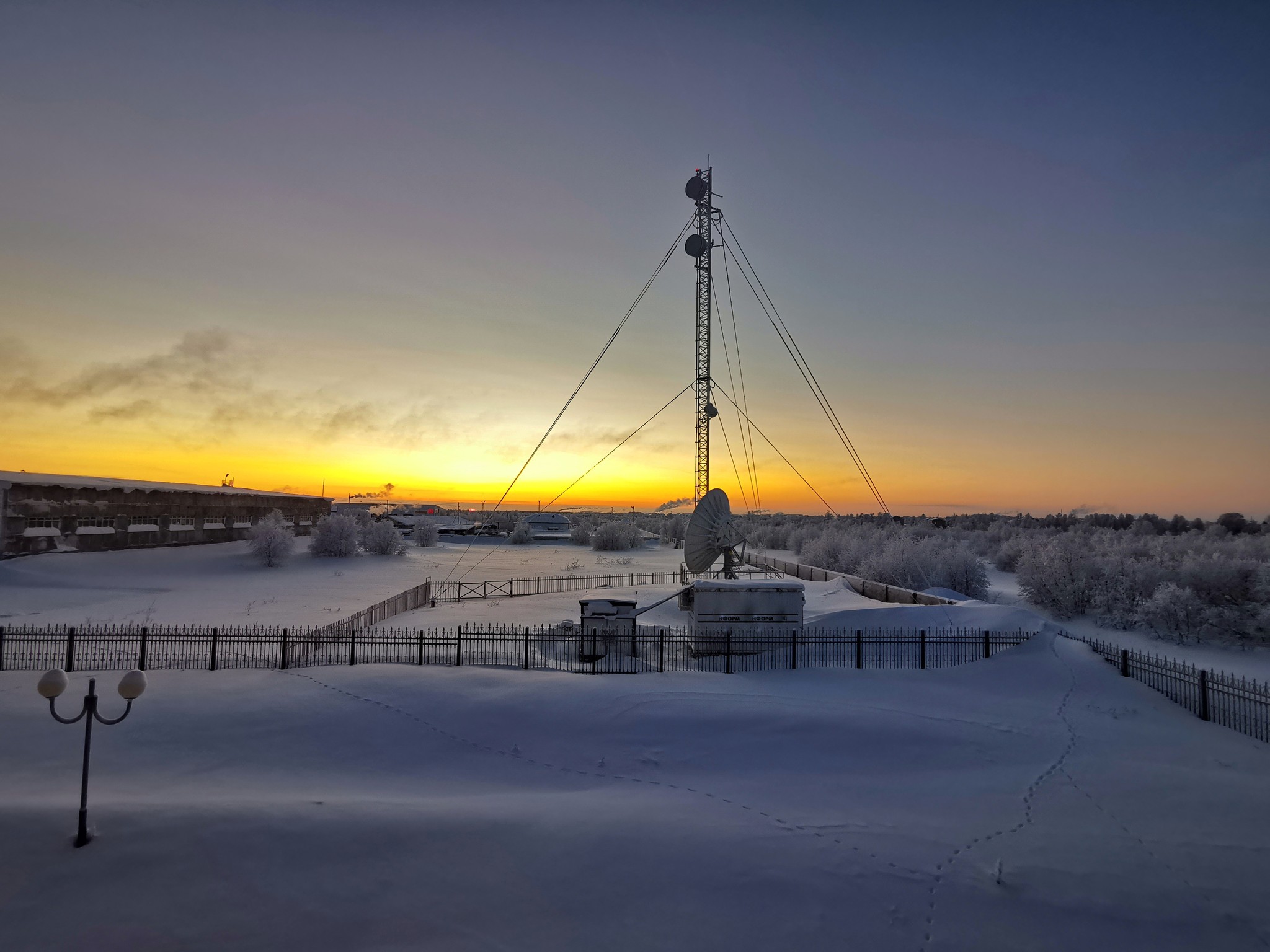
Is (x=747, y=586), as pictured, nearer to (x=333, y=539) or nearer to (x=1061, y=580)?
(x=1061, y=580)

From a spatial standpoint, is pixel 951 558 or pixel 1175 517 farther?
pixel 1175 517

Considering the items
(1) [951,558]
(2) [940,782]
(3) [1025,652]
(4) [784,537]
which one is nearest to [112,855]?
(2) [940,782]

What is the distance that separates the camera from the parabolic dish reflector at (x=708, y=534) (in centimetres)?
2686

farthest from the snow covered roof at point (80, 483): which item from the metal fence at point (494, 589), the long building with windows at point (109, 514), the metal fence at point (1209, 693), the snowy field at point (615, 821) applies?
the metal fence at point (1209, 693)

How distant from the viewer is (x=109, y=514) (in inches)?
1871

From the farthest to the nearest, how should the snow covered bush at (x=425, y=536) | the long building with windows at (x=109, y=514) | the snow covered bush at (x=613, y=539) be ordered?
the snow covered bush at (x=613, y=539)
the snow covered bush at (x=425, y=536)
the long building with windows at (x=109, y=514)

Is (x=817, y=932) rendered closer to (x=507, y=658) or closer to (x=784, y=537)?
(x=507, y=658)

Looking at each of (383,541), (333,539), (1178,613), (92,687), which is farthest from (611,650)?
(383,541)

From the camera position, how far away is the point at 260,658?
1827 centimetres

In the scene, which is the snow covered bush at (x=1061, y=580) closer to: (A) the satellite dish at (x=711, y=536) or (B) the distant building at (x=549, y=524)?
(A) the satellite dish at (x=711, y=536)

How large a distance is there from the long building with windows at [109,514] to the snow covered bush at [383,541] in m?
10.0

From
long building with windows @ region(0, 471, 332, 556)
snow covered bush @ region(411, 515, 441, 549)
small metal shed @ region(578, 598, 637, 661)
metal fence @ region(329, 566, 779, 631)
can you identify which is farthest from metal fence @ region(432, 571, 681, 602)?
snow covered bush @ region(411, 515, 441, 549)

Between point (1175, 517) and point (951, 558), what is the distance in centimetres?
8510

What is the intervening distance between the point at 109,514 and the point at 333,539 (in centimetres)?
1696
